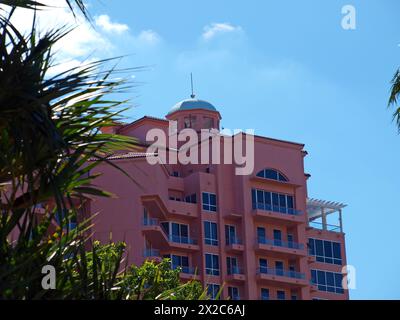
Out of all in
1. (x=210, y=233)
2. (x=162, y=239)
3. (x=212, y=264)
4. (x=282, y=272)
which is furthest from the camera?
(x=282, y=272)

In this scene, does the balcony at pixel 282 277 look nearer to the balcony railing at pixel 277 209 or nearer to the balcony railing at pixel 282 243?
the balcony railing at pixel 282 243

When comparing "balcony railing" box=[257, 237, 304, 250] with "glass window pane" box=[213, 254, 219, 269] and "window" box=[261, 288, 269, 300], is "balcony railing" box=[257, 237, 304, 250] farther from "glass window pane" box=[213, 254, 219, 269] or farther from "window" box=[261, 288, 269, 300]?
"glass window pane" box=[213, 254, 219, 269]

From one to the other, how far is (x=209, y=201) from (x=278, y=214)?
575cm

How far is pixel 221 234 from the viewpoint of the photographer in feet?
282

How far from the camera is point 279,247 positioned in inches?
3462

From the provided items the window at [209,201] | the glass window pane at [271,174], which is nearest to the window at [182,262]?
the window at [209,201]

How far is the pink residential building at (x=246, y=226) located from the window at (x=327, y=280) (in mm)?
80

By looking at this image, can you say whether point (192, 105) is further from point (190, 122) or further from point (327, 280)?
point (327, 280)

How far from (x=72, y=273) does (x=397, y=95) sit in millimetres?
13783

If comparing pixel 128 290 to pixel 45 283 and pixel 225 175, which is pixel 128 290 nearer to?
pixel 45 283

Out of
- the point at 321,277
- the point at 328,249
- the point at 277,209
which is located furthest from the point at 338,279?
the point at 277,209

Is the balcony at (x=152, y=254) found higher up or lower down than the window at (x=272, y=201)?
lower down

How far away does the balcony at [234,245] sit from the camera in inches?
3381
